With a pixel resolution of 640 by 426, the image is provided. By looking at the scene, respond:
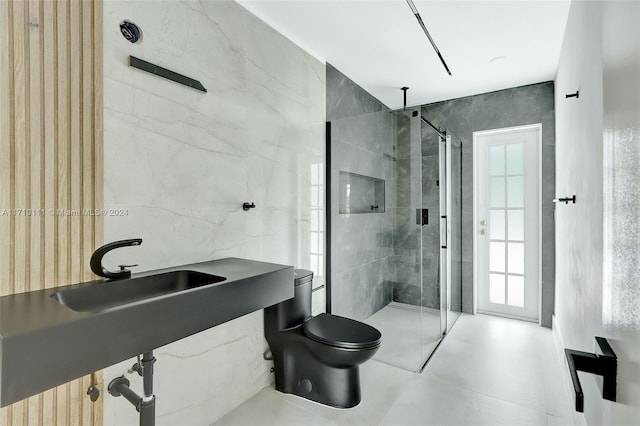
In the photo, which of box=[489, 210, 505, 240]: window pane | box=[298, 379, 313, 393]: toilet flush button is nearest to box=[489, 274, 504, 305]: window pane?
box=[489, 210, 505, 240]: window pane

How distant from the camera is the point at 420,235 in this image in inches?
103

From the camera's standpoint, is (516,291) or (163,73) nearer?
(163,73)

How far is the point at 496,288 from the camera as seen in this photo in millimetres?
3717

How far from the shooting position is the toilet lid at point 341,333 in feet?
6.01

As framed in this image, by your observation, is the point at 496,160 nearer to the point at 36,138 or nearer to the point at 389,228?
the point at 389,228

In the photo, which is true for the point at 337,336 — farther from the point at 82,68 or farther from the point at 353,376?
the point at 82,68

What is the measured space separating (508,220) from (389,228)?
1.80 meters

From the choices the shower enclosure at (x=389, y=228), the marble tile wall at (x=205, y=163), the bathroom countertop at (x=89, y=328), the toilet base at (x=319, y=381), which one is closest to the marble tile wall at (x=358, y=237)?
the shower enclosure at (x=389, y=228)

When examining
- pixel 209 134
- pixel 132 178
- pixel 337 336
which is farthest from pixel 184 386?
pixel 209 134

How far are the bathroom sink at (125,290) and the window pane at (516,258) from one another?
335 cm

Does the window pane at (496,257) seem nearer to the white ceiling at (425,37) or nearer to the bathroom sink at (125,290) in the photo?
the white ceiling at (425,37)

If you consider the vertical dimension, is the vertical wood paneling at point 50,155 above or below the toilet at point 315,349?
above

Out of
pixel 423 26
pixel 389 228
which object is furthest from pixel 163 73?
pixel 389 228

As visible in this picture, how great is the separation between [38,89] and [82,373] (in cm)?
103
